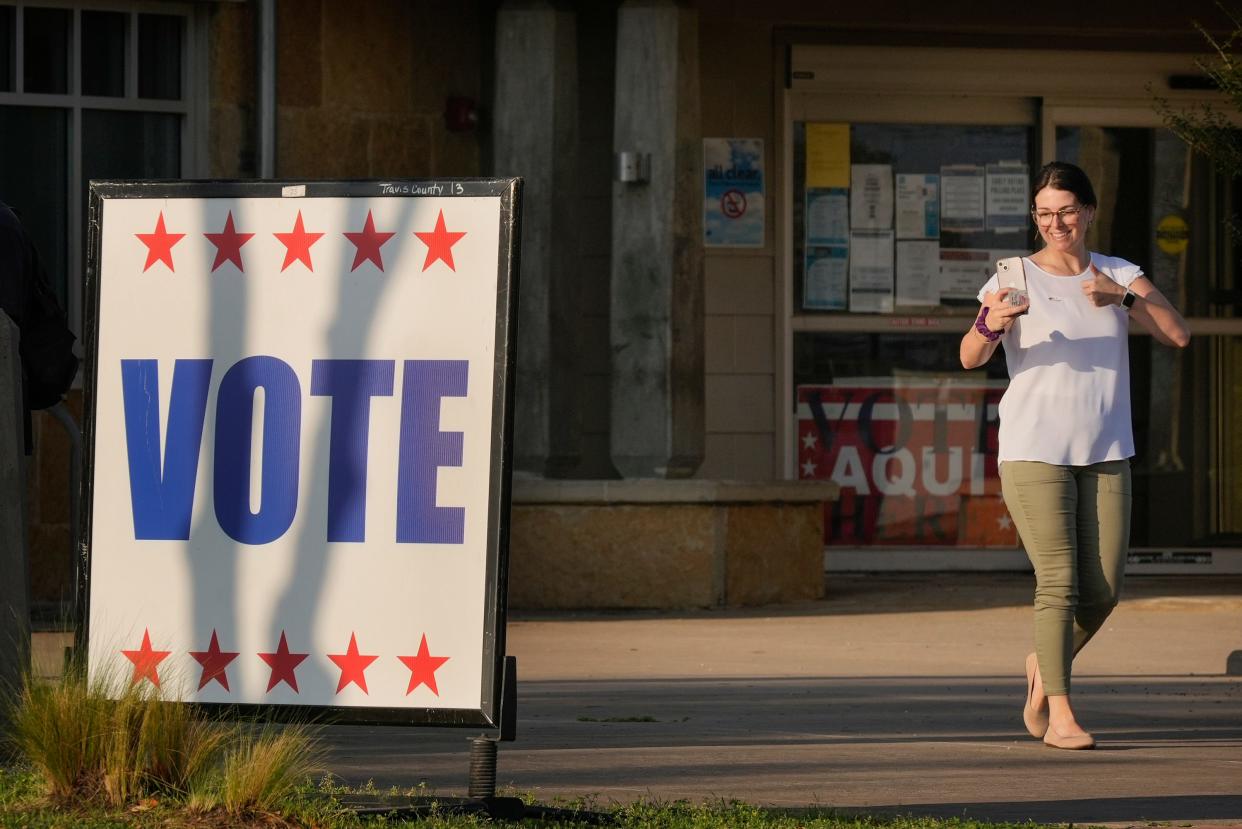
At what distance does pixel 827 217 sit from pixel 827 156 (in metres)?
0.41

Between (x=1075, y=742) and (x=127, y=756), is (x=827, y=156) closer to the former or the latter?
(x=1075, y=742)

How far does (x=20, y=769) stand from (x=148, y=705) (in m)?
0.66

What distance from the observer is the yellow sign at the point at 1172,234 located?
14148 millimetres

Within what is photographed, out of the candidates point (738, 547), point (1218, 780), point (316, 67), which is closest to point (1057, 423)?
point (1218, 780)

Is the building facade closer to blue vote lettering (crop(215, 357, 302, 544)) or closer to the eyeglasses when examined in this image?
the eyeglasses

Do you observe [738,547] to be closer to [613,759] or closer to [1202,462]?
[1202,462]

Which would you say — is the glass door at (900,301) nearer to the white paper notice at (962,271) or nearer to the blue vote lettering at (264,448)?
the white paper notice at (962,271)

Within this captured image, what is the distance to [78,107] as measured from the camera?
37.7 ft

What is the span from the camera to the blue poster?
522 inches

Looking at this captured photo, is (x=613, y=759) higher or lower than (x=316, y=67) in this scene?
lower

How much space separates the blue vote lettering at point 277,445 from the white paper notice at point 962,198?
31.2 feet

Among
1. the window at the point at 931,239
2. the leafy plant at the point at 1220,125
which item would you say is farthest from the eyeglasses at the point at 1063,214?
the window at the point at 931,239

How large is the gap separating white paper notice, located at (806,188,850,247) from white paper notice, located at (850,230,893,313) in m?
0.17

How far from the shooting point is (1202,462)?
14.2 m
